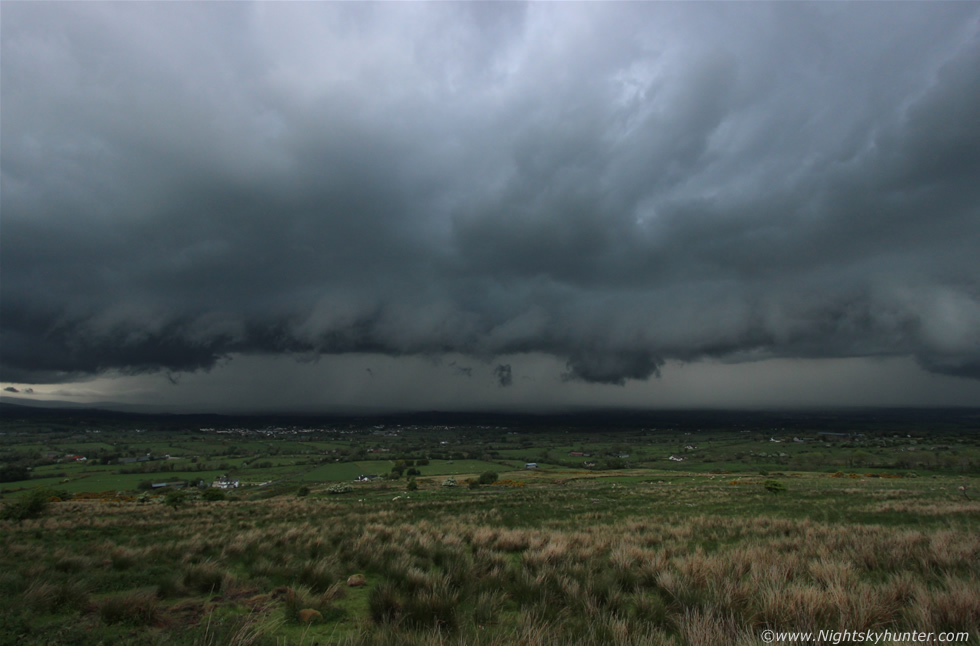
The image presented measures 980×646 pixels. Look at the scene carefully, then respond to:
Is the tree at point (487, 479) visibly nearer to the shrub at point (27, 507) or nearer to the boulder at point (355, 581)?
the shrub at point (27, 507)

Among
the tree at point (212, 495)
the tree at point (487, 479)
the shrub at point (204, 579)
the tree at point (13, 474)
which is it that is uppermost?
the shrub at point (204, 579)

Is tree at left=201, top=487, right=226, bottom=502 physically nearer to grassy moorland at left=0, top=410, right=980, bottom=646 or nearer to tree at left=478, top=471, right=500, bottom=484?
grassy moorland at left=0, top=410, right=980, bottom=646

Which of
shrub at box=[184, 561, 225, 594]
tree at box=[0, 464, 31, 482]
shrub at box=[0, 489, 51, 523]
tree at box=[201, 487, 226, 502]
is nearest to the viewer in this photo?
shrub at box=[184, 561, 225, 594]

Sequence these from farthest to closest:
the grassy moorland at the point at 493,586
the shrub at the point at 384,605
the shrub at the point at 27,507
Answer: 1. the shrub at the point at 27,507
2. the shrub at the point at 384,605
3. the grassy moorland at the point at 493,586

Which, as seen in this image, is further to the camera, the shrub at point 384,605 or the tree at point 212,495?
the tree at point 212,495

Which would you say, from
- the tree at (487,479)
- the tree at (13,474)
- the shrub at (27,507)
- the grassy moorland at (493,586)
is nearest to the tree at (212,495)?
the shrub at (27,507)

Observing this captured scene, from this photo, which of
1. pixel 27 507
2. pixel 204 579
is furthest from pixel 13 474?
pixel 204 579

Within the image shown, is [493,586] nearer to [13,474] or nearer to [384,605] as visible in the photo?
[384,605]

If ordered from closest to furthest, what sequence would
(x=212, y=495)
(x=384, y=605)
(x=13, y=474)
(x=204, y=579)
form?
(x=384, y=605) < (x=204, y=579) < (x=212, y=495) < (x=13, y=474)

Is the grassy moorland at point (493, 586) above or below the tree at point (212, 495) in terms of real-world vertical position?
above

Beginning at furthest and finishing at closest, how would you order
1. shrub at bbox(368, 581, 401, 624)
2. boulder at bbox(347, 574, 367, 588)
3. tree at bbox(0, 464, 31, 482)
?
1. tree at bbox(0, 464, 31, 482)
2. boulder at bbox(347, 574, 367, 588)
3. shrub at bbox(368, 581, 401, 624)

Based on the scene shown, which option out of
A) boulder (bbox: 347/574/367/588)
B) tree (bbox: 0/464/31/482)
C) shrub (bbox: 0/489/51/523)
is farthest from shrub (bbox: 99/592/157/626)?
tree (bbox: 0/464/31/482)
